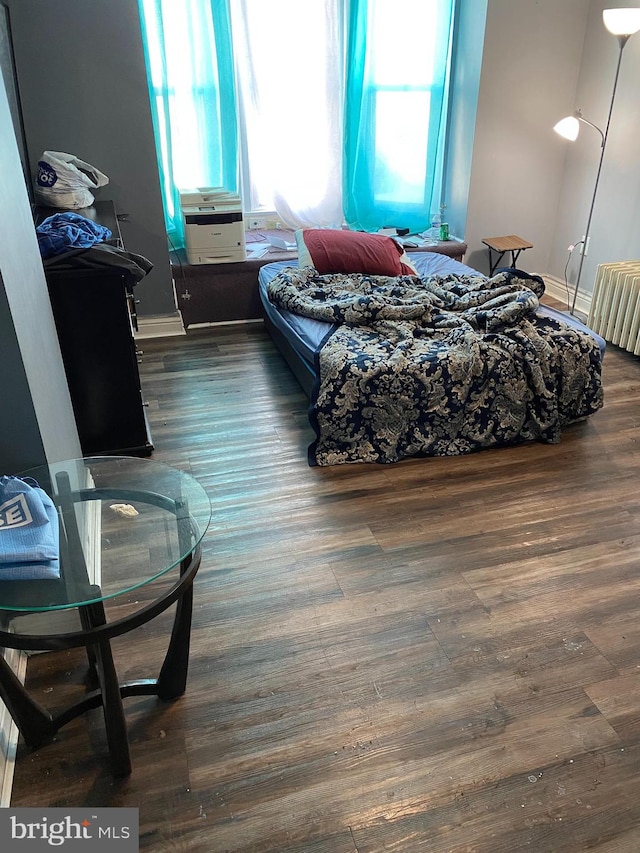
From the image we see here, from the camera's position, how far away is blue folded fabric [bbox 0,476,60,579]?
4.06 feet

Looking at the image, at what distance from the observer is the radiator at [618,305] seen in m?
3.56

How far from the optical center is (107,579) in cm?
128

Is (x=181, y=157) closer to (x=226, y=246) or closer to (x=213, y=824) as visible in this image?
(x=226, y=246)

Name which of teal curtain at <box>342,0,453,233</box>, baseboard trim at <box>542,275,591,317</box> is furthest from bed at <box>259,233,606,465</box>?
teal curtain at <box>342,0,453,233</box>

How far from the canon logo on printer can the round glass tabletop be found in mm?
2019

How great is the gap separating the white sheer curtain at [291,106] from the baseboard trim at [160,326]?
1142 mm

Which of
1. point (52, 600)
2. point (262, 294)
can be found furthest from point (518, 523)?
point (262, 294)

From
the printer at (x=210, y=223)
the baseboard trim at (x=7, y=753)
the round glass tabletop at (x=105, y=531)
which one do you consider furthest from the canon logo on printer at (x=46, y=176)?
the baseboard trim at (x=7, y=753)

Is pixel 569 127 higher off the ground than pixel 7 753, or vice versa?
pixel 569 127

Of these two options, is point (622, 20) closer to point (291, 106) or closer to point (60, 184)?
point (291, 106)

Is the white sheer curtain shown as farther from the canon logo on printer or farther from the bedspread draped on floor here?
the bedspread draped on floor

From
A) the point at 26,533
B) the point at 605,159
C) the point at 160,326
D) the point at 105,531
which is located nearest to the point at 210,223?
the point at 160,326

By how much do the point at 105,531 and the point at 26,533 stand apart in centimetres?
18

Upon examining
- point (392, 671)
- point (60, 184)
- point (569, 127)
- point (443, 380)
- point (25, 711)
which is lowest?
point (392, 671)
